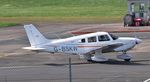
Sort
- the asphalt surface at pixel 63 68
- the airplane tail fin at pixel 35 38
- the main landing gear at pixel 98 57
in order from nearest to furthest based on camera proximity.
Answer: the asphalt surface at pixel 63 68
the main landing gear at pixel 98 57
the airplane tail fin at pixel 35 38

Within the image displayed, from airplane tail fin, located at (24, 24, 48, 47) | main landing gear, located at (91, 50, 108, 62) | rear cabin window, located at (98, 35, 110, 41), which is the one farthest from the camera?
rear cabin window, located at (98, 35, 110, 41)

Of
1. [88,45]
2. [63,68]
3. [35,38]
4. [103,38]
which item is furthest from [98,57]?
[35,38]

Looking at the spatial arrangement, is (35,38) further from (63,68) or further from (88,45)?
(63,68)

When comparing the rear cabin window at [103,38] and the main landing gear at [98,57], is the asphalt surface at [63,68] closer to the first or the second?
the main landing gear at [98,57]

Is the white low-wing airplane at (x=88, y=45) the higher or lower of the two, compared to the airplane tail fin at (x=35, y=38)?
lower

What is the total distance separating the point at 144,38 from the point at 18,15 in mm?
41731

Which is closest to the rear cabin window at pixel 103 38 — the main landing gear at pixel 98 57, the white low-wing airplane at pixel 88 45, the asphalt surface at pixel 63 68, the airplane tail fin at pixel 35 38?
the white low-wing airplane at pixel 88 45

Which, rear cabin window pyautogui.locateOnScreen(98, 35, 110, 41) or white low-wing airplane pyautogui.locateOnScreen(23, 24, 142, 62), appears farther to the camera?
rear cabin window pyautogui.locateOnScreen(98, 35, 110, 41)

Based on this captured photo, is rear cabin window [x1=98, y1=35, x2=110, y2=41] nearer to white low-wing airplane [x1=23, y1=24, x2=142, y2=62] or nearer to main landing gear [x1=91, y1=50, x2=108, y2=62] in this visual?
white low-wing airplane [x1=23, y1=24, x2=142, y2=62]

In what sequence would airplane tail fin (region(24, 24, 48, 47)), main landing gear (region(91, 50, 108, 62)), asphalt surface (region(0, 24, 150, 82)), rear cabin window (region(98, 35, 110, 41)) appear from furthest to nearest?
rear cabin window (region(98, 35, 110, 41))
airplane tail fin (region(24, 24, 48, 47))
main landing gear (region(91, 50, 108, 62))
asphalt surface (region(0, 24, 150, 82))

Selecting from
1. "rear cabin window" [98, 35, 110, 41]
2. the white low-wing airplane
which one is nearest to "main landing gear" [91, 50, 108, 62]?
the white low-wing airplane

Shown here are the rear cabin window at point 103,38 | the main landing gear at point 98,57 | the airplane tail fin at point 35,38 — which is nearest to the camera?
the main landing gear at point 98,57

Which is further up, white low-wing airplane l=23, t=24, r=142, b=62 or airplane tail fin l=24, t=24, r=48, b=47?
airplane tail fin l=24, t=24, r=48, b=47

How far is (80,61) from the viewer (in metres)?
33.6
